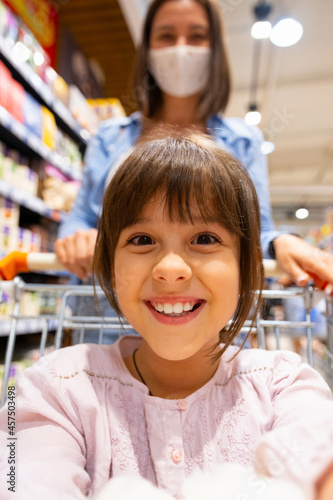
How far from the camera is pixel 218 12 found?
1.23 meters

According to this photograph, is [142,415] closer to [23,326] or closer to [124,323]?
[124,323]

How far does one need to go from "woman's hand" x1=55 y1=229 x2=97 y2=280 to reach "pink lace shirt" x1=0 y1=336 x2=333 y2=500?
21cm

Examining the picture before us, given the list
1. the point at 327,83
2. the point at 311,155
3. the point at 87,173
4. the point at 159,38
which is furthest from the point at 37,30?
the point at 311,155

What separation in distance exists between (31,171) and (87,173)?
3.73 ft

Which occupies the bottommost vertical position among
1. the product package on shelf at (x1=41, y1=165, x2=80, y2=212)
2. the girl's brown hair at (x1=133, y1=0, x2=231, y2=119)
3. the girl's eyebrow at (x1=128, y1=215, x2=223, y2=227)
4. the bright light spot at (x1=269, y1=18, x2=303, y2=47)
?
the girl's eyebrow at (x1=128, y1=215, x2=223, y2=227)

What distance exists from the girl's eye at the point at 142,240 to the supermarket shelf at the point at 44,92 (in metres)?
1.67

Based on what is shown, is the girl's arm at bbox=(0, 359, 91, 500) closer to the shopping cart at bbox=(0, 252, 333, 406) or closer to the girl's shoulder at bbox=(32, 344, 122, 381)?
the girl's shoulder at bbox=(32, 344, 122, 381)

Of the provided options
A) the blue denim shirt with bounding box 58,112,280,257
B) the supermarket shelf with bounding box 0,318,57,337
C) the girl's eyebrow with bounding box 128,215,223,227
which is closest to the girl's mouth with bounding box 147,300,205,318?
the girl's eyebrow with bounding box 128,215,223,227

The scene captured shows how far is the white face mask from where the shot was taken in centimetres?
121

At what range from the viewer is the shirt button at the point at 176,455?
0.54m

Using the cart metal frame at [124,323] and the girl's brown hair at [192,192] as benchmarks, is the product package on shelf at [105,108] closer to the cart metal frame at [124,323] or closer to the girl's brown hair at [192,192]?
the cart metal frame at [124,323]

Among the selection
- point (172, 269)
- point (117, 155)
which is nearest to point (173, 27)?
point (117, 155)

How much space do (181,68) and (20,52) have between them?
3.94 feet

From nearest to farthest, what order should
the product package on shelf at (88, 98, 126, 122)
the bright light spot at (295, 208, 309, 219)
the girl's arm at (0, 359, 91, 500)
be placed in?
the girl's arm at (0, 359, 91, 500) < the bright light spot at (295, 208, 309, 219) < the product package on shelf at (88, 98, 126, 122)
